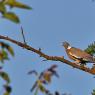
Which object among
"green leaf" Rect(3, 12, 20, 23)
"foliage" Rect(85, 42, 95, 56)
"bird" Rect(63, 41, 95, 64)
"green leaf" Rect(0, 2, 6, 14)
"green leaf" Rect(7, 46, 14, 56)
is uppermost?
"green leaf" Rect(0, 2, 6, 14)

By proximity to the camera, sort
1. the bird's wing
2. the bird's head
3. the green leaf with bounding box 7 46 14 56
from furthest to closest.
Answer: the bird's head
the bird's wing
the green leaf with bounding box 7 46 14 56

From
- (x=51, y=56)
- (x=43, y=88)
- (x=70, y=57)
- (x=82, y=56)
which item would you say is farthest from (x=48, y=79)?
(x=70, y=57)

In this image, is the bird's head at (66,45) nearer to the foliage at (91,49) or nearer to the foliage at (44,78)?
the foliage at (91,49)

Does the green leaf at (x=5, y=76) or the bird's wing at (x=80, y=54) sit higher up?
the green leaf at (x=5, y=76)

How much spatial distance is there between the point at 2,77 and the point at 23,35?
5730 mm

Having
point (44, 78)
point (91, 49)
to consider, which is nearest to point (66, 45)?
point (91, 49)

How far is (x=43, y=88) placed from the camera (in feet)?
6.91

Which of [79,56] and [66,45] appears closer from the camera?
[79,56]

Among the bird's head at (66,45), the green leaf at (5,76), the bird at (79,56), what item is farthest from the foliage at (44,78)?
the bird's head at (66,45)

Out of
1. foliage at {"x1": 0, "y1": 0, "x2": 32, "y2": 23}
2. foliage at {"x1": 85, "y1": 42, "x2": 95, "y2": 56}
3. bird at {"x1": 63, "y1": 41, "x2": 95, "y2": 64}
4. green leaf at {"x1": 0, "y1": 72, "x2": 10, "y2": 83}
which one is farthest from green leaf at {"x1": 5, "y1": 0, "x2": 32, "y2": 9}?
foliage at {"x1": 85, "y1": 42, "x2": 95, "y2": 56}

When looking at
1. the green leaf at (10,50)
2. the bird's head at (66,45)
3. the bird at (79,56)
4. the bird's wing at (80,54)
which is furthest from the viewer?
the bird's head at (66,45)

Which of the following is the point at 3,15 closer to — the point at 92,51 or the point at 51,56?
the point at 51,56

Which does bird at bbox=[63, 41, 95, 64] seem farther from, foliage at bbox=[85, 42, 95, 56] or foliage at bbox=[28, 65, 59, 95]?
foliage at bbox=[28, 65, 59, 95]

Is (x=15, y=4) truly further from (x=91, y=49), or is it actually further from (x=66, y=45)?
(x=91, y=49)
